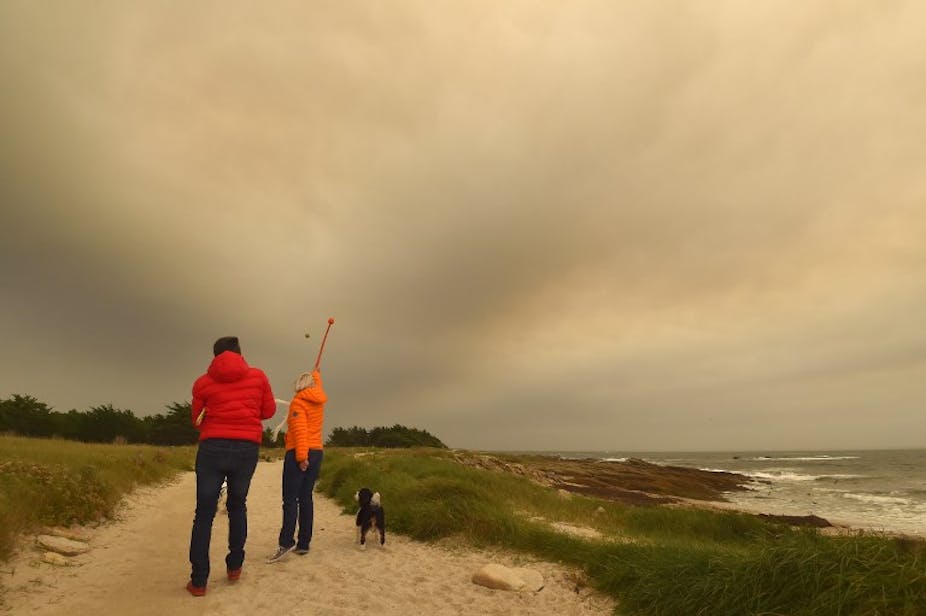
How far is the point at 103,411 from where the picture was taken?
198 ft

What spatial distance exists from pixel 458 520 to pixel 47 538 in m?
5.98

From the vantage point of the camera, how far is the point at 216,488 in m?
5.67

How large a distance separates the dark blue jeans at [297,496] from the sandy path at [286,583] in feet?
1.06

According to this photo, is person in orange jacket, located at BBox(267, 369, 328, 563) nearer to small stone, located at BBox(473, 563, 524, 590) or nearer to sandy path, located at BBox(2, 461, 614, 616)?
sandy path, located at BBox(2, 461, 614, 616)

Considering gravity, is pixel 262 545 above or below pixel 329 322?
below

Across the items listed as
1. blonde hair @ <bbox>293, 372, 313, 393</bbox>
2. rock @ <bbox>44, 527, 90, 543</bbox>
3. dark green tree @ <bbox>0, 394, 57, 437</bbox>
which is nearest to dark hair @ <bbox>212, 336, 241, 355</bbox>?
blonde hair @ <bbox>293, 372, 313, 393</bbox>

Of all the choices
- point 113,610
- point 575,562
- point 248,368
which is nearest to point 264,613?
point 113,610

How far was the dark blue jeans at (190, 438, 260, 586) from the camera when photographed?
5582mm

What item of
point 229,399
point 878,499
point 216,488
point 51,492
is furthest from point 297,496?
point 878,499

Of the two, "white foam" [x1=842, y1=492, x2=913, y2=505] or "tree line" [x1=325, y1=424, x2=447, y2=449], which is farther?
"tree line" [x1=325, y1=424, x2=447, y2=449]

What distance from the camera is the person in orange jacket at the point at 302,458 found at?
24.2 feet

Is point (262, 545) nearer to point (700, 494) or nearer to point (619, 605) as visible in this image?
point (619, 605)

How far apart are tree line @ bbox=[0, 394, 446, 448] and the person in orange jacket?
39079mm

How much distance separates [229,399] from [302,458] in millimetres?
1836
